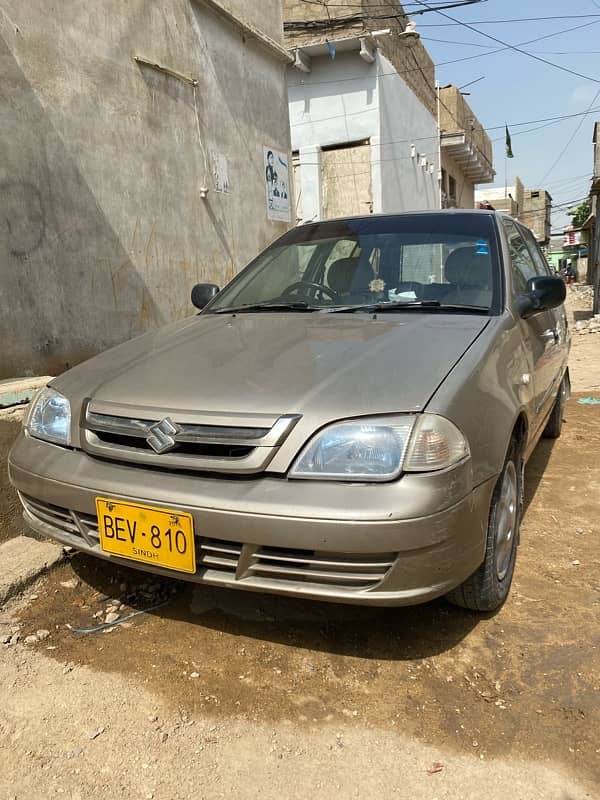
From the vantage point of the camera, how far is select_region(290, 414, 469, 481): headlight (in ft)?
6.10

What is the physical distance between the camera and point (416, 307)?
279 centimetres

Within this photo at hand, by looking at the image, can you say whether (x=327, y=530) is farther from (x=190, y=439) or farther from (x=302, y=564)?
(x=190, y=439)

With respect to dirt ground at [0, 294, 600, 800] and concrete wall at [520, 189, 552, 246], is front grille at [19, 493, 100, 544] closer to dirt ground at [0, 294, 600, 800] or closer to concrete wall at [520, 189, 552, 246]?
dirt ground at [0, 294, 600, 800]

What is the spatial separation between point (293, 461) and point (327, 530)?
0.23 m

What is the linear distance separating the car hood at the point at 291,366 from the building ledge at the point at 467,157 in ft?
66.1

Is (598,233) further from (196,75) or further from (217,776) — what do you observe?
(217,776)

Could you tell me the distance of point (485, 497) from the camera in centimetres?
206

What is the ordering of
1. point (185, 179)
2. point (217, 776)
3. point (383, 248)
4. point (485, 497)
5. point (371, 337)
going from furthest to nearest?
point (185, 179) < point (383, 248) < point (371, 337) < point (485, 497) < point (217, 776)

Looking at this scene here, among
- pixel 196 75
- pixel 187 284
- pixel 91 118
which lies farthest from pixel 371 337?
pixel 196 75

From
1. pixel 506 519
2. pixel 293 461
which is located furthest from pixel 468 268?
pixel 293 461

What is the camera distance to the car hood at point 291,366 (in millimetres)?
1995

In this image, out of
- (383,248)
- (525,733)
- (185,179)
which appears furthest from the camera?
(185,179)

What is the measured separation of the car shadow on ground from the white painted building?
1159 cm

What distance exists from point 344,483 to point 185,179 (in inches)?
229
